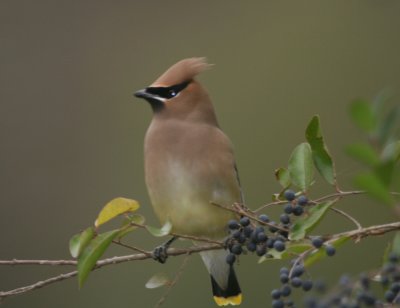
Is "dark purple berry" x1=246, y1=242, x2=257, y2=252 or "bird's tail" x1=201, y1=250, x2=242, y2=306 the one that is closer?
"dark purple berry" x1=246, y1=242, x2=257, y2=252

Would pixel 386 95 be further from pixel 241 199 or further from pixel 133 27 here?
pixel 133 27

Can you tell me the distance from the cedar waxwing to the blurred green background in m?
1.95

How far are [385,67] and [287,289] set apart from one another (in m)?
4.80

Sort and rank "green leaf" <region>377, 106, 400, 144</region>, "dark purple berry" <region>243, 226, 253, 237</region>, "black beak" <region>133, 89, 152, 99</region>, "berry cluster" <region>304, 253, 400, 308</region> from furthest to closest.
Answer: "black beak" <region>133, 89, 152, 99</region>, "dark purple berry" <region>243, 226, 253, 237</region>, "berry cluster" <region>304, 253, 400, 308</region>, "green leaf" <region>377, 106, 400, 144</region>

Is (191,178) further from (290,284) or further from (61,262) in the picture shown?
(290,284)

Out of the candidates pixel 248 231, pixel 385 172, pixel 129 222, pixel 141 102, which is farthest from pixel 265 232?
pixel 141 102

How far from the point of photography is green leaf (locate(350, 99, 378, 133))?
1.65 m

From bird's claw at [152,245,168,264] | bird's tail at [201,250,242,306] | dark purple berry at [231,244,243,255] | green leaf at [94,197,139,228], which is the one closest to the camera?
green leaf at [94,197,139,228]

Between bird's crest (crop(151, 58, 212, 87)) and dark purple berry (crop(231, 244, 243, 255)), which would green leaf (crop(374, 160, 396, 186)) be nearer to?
dark purple berry (crop(231, 244, 243, 255))

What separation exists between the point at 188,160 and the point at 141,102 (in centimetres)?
387

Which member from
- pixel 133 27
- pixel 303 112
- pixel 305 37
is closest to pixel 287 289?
pixel 303 112

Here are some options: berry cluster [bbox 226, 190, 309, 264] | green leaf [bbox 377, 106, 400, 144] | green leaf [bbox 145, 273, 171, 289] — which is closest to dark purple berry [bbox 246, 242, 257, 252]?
berry cluster [bbox 226, 190, 309, 264]

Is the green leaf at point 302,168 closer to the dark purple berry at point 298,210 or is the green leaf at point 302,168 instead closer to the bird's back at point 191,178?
the dark purple berry at point 298,210

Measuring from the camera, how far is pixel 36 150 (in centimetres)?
726
